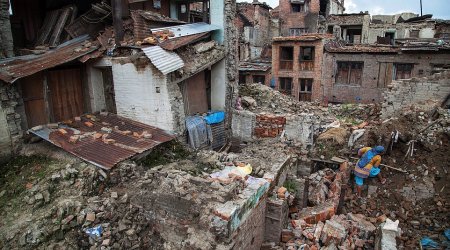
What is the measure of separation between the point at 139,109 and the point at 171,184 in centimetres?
360

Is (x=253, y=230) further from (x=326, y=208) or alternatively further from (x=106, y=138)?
(x=106, y=138)

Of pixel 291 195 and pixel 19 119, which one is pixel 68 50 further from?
pixel 291 195

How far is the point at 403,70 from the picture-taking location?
1783cm

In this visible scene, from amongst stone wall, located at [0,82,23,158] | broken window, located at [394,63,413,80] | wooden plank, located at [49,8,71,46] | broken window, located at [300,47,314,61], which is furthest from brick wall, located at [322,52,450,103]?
stone wall, located at [0,82,23,158]

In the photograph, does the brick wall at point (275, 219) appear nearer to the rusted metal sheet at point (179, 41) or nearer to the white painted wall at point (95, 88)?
the rusted metal sheet at point (179, 41)

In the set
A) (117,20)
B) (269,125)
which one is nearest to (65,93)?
(117,20)

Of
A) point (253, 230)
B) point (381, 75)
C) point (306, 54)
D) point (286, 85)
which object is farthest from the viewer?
point (286, 85)

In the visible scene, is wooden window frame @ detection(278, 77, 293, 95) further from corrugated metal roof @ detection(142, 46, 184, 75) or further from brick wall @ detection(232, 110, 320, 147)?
corrugated metal roof @ detection(142, 46, 184, 75)

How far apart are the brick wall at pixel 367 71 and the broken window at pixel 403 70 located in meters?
0.27

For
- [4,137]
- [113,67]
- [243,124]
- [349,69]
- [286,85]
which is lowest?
[243,124]

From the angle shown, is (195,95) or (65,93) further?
(195,95)

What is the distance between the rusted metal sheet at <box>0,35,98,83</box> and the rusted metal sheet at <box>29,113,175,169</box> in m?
1.65

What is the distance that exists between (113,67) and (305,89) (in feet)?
50.1

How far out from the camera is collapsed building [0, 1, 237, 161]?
28.1 feet
